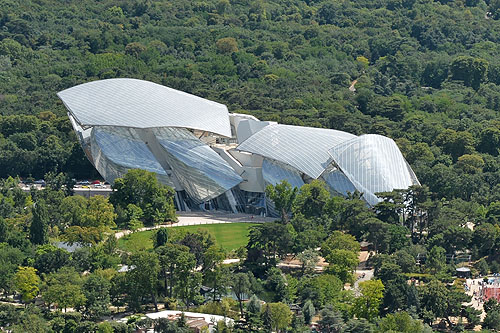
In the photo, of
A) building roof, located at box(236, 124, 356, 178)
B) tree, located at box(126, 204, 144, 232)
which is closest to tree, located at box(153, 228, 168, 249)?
tree, located at box(126, 204, 144, 232)

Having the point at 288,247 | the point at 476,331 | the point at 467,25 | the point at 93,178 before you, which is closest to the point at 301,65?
the point at 467,25

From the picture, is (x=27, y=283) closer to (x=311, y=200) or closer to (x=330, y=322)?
(x=330, y=322)

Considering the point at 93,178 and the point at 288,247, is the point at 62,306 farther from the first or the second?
the point at 93,178

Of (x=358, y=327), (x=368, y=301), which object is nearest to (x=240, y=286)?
(x=368, y=301)

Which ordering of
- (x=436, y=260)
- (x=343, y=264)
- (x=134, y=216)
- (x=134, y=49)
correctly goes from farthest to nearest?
(x=134, y=49) < (x=134, y=216) < (x=436, y=260) < (x=343, y=264)

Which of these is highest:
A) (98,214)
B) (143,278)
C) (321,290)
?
(98,214)

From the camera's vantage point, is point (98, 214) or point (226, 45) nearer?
point (98, 214)

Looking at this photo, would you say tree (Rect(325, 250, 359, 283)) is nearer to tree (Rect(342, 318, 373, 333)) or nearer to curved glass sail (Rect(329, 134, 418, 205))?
tree (Rect(342, 318, 373, 333))
